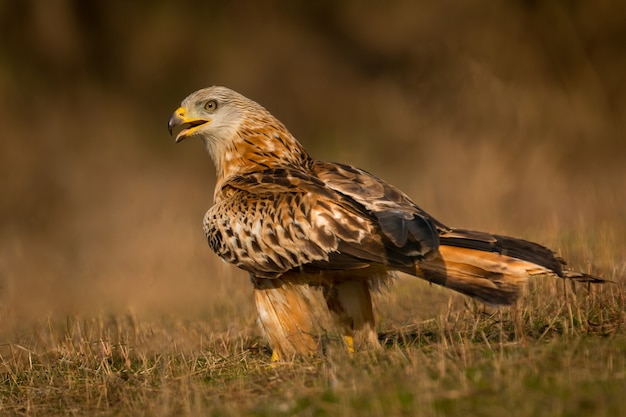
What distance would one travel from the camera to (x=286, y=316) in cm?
689

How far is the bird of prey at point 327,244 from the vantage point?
608 cm

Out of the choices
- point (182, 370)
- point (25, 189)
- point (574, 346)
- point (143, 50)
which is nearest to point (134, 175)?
point (25, 189)

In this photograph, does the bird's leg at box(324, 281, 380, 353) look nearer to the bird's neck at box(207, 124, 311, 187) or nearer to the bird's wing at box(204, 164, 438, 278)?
the bird's wing at box(204, 164, 438, 278)

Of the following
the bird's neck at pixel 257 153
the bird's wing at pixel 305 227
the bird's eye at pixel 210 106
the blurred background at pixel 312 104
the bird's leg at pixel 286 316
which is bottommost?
the bird's leg at pixel 286 316

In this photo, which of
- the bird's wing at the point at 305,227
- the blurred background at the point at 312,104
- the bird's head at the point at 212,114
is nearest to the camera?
the bird's wing at the point at 305,227

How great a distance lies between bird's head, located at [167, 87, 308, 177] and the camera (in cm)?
786

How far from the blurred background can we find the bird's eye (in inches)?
200

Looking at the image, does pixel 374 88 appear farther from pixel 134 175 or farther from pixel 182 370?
pixel 182 370

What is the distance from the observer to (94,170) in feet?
66.1

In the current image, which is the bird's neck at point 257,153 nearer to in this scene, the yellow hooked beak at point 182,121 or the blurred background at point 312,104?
the yellow hooked beak at point 182,121

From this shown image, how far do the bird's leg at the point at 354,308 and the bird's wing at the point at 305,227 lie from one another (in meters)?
0.43

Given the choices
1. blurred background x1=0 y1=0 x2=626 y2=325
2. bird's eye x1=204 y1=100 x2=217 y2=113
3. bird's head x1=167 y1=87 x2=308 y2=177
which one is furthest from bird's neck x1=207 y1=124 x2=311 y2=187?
blurred background x1=0 y1=0 x2=626 y2=325

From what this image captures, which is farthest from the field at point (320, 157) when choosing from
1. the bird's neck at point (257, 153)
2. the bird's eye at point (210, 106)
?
the bird's eye at point (210, 106)

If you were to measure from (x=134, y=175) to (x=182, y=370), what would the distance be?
13632 mm
